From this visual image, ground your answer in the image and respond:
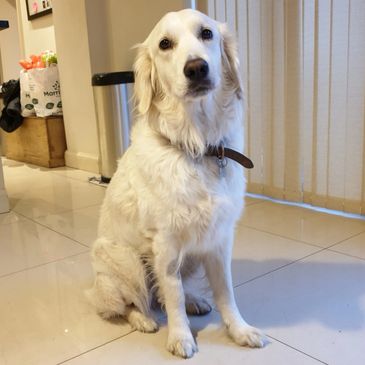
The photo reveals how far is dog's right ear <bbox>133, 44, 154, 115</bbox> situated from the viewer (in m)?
1.33

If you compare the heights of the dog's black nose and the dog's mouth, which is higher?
the dog's black nose

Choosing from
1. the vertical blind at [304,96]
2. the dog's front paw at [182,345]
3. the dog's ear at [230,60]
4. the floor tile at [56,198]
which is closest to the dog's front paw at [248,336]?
the dog's front paw at [182,345]

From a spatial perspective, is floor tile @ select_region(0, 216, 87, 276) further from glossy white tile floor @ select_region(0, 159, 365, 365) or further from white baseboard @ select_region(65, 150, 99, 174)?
white baseboard @ select_region(65, 150, 99, 174)

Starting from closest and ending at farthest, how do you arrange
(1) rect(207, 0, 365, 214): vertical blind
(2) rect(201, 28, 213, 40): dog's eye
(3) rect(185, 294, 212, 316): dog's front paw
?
1. (2) rect(201, 28, 213, 40): dog's eye
2. (3) rect(185, 294, 212, 316): dog's front paw
3. (1) rect(207, 0, 365, 214): vertical blind

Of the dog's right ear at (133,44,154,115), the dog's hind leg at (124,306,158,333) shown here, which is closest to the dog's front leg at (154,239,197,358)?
the dog's hind leg at (124,306,158,333)

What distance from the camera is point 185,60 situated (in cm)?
118

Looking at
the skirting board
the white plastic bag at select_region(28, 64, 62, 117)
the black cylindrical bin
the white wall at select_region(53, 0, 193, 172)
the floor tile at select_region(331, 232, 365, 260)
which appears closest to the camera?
the floor tile at select_region(331, 232, 365, 260)

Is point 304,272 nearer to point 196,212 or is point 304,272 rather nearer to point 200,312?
point 200,312

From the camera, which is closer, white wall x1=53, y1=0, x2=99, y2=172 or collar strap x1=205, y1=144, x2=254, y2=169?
collar strap x1=205, y1=144, x2=254, y2=169

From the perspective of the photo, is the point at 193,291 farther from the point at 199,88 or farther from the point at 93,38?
the point at 93,38

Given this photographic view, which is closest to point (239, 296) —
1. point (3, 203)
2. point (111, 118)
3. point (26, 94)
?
point (3, 203)

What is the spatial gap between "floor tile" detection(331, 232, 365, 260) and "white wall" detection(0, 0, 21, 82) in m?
5.45

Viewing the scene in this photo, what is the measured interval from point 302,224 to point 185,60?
4.62 ft

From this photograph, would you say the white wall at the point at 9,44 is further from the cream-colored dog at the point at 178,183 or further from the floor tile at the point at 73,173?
the cream-colored dog at the point at 178,183
